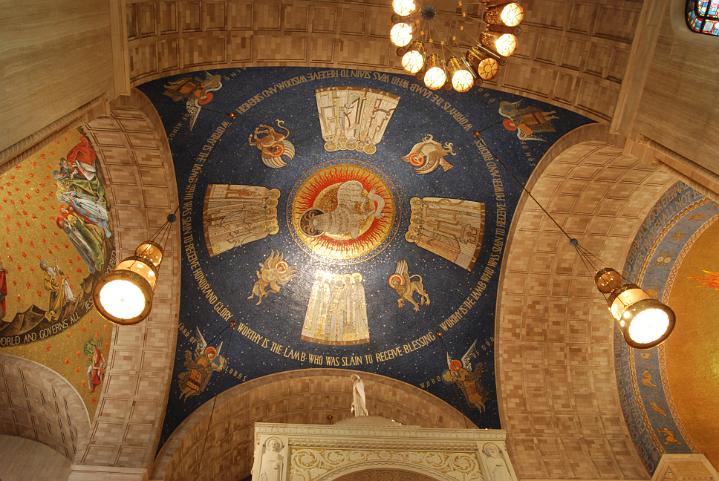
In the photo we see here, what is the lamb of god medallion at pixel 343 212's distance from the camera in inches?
412

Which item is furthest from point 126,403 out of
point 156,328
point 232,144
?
point 232,144

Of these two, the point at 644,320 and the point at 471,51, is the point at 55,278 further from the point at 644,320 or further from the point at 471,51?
the point at 644,320

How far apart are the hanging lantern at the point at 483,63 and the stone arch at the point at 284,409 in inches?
254

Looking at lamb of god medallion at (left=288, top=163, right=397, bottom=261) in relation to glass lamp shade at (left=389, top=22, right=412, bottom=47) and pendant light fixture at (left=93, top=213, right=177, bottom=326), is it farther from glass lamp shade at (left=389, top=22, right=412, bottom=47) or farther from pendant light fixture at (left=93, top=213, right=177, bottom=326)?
pendant light fixture at (left=93, top=213, right=177, bottom=326)

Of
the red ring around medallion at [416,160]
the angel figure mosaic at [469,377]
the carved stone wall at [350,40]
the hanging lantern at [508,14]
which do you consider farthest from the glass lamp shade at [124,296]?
the angel figure mosaic at [469,377]

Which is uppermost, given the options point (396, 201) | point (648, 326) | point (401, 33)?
point (396, 201)

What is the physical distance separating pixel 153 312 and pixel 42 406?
2.39 metres

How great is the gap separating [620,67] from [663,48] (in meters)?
0.73

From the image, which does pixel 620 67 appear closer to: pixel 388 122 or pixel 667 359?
pixel 388 122

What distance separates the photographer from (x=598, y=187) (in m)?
9.47

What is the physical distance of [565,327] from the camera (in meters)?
11.0

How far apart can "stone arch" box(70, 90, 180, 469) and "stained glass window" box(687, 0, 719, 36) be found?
21.5 ft

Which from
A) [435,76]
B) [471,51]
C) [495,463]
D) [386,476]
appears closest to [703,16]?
[471,51]

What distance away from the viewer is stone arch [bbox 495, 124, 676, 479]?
962cm
